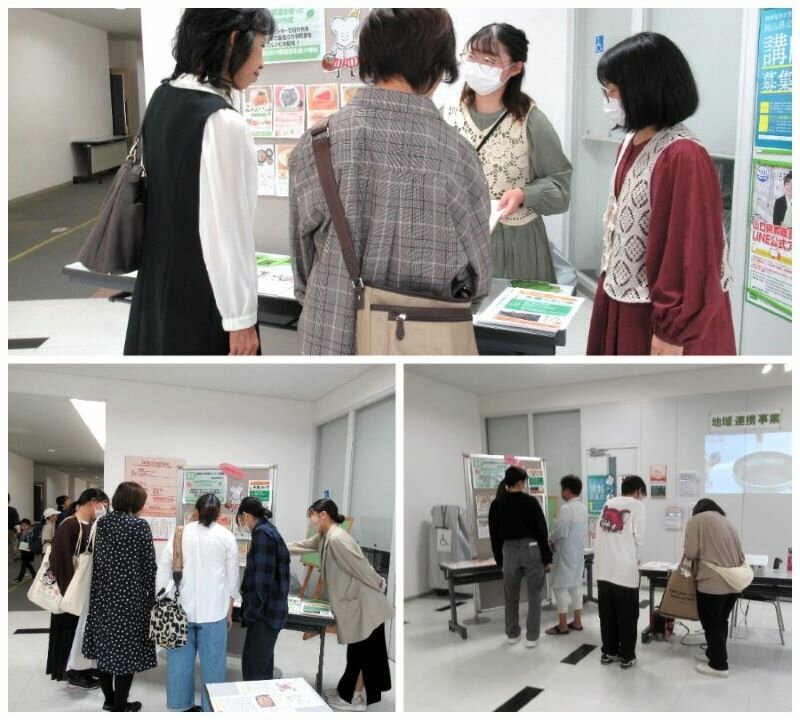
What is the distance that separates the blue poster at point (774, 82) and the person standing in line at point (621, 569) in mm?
1347

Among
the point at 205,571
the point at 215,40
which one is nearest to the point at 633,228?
the point at 215,40

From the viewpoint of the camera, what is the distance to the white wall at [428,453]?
6.23 feet

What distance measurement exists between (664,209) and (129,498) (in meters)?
1.42

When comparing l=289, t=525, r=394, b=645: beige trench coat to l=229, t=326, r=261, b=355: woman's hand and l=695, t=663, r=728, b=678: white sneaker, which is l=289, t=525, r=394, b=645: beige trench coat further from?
l=695, t=663, r=728, b=678: white sneaker

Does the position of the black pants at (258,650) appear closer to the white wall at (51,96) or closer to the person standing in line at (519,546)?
the person standing in line at (519,546)

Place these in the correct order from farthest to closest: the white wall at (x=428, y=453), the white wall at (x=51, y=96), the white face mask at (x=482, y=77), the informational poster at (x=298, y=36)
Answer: the white wall at (x=51, y=96) → the informational poster at (x=298, y=36) → the white face mask at (x=482, y=77) → the white wall at (x=428, y=453)

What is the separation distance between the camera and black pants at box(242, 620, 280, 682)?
1952 millimetres

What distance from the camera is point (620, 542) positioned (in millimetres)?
2018

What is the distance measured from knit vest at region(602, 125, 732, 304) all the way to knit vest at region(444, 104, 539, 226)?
1.54 ft

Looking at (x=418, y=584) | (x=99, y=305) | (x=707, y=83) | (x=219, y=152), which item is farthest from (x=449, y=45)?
(x=99, y=305)

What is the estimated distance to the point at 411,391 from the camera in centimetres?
199

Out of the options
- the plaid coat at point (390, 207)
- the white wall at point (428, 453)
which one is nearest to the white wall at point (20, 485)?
the plaid coat at point (390, 207)

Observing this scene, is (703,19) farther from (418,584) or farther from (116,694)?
(116,694)

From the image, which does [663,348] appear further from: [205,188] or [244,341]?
[205,188]
